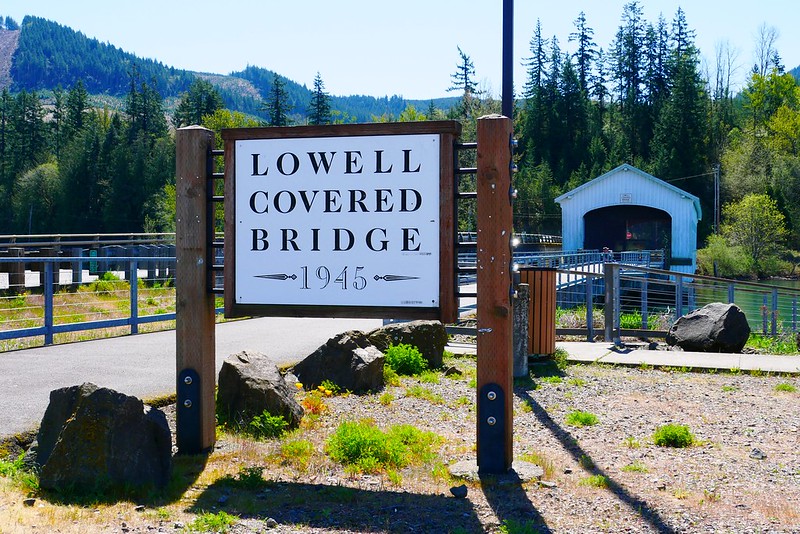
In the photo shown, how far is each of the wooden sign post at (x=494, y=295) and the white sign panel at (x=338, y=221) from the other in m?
0.40

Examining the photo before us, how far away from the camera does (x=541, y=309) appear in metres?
10.2

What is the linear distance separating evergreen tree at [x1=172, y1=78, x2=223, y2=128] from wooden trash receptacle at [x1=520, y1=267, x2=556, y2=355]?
3765 inches

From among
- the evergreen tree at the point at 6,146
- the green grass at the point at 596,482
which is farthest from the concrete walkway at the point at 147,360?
the evergreen tree at the point at 6,146

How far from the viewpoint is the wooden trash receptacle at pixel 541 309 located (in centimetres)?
1023

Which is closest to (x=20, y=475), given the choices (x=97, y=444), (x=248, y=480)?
(x=97, y=444)

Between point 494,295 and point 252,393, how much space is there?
2.39m

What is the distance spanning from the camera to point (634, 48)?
102375 mm

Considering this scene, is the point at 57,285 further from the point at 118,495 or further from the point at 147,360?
the point at 118,495

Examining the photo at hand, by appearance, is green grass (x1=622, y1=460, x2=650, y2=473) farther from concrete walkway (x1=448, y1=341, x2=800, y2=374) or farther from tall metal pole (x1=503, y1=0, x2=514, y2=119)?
concrete walkway (x1=448, y1=341, x2=800, y2=374)

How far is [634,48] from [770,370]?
326ft

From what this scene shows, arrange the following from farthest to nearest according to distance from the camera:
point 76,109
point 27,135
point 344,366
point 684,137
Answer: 1. point 76,109
2. point 27,135
3. point 684,137
4. point 344,366

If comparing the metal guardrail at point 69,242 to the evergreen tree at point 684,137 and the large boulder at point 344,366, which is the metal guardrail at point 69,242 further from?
the evergreen tree at point 684,137

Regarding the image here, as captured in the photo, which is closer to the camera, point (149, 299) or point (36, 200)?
point (149, 299)

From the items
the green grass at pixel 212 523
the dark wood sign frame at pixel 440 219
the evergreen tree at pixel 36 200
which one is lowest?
the green grass at pixel 212 523
